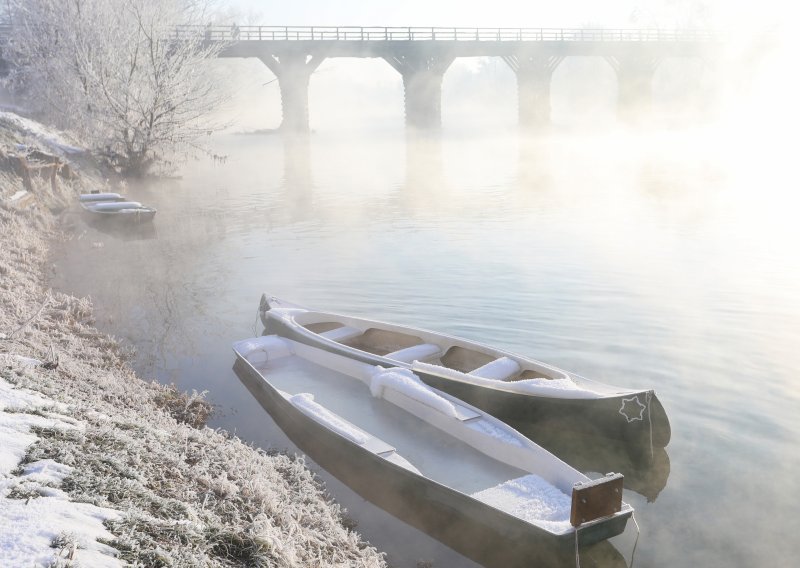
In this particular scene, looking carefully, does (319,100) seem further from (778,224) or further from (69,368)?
(69,368)

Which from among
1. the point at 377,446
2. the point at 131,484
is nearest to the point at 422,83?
the point at 377,446

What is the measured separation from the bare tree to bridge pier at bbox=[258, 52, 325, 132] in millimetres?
26433

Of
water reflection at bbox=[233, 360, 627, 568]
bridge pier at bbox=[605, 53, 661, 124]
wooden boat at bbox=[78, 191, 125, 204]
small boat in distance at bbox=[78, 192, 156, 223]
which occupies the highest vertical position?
bridge pier at bbox=[605, 53, 661, 124]

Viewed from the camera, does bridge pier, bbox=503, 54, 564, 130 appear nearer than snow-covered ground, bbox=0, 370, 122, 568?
No

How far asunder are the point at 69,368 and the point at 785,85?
93.0m

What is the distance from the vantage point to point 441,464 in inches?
325

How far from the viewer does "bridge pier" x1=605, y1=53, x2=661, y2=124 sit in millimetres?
69938

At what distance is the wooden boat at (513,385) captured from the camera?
28.1 ft

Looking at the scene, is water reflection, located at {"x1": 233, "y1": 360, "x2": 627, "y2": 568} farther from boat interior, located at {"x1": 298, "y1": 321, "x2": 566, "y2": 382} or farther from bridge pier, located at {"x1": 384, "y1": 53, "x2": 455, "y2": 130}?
bridge pier, located at {"x1": 384, "y1": 53, "x2": 455, "y2": 130}

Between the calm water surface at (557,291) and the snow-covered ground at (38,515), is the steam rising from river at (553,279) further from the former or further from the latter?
the snow-covered ground at (38,515)

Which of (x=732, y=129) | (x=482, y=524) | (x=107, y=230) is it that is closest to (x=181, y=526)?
(x=482, y=524)

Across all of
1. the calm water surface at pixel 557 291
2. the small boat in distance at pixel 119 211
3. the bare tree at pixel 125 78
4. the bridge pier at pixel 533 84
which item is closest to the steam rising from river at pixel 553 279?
the calm water surface at pixel 557 291

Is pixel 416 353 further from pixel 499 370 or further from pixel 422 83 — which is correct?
pixel 422 83

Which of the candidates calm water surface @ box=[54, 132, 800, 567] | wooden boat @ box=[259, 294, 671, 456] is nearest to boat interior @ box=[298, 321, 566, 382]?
wooden boat @ box=[259, 294, 671, 456]
